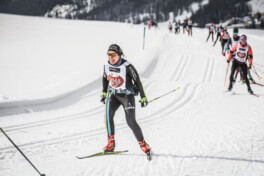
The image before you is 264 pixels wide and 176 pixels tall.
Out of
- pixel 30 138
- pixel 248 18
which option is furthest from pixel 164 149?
pixel 248 18

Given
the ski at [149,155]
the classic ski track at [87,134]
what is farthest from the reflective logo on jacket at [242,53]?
the ski at [149,155]

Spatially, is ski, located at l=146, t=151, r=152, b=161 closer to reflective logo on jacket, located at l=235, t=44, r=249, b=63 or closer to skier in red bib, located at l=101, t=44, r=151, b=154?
skier in red bib, located at l=101, t=44, r=151, b=154

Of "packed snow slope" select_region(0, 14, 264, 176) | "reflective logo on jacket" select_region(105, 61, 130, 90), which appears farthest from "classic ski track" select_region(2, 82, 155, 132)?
"reflective logo on jacket" select_region(105, 61, 130, 90)

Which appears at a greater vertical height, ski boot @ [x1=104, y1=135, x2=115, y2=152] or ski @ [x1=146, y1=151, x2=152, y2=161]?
ski boot @ [x1=104, y1=135, x2=115, y2=152]

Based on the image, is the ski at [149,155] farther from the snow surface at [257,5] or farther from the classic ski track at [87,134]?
the snow surface at [257,5]

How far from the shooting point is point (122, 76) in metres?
3.70

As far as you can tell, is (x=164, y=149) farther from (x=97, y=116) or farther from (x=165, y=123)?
(x=97, y=116)

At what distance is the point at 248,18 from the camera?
96.9m

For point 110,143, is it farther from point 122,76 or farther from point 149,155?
point 122,76

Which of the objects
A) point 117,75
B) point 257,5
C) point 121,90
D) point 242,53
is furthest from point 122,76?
point 257,5

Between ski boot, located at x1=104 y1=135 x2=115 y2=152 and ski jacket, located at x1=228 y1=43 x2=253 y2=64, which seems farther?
ski jacket, located at x1=228 y1=43 x2=253 y2=64

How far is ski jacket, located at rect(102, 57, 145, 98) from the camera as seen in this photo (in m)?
3.67

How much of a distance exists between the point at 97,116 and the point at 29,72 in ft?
27.8

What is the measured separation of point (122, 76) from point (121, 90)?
0.26m
